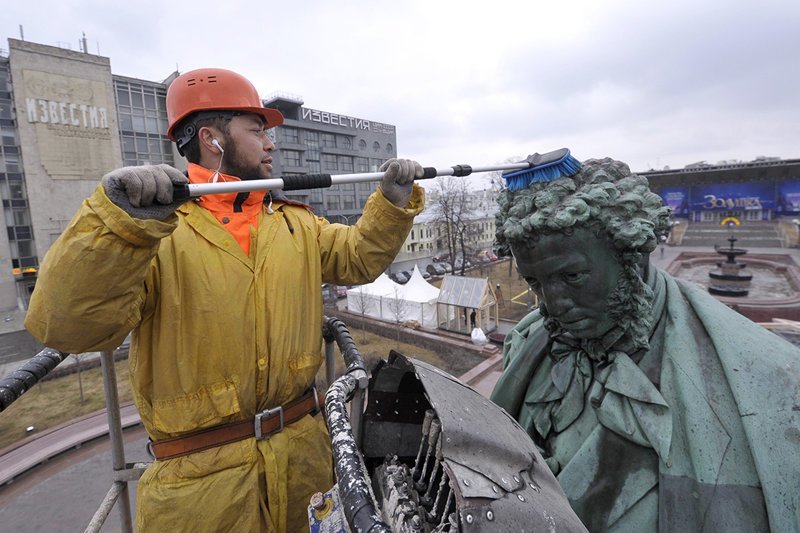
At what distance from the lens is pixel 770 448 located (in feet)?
4.85

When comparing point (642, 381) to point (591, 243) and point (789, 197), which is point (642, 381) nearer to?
point (591, 243)

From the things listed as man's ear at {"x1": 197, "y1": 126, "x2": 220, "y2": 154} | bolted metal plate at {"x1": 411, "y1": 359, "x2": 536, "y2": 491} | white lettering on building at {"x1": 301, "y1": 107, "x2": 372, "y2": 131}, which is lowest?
bolted metal plate at {"x1": 411, "y1": 359, "x2": 536, "y2": 491}

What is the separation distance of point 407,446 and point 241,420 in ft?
2.85

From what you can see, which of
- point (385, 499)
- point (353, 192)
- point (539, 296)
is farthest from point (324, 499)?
point (353, 192)

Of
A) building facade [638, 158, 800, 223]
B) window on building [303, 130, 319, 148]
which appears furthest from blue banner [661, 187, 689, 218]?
window on building [303, 130, 319, 148]

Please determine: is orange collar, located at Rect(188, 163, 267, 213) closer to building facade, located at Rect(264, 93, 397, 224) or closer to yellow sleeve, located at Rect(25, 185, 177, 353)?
yellow sleeve, located at Rect(25, 185, 177, 353)

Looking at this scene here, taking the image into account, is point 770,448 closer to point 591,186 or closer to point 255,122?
point 591,186

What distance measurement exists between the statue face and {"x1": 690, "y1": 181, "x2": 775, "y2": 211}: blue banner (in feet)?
183

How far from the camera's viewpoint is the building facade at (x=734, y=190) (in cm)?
4284

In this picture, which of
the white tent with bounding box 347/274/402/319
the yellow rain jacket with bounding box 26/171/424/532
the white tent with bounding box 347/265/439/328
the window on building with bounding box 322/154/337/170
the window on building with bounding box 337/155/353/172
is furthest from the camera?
the window on building with bounding box 337/155/353/172

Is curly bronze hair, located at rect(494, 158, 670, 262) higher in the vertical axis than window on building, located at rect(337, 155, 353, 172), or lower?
lower

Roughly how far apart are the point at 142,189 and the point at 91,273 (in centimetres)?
35

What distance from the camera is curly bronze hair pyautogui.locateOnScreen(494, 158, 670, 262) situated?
1.73 metres

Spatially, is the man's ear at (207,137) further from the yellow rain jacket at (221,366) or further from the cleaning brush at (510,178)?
the cleaning brush at (510,178)
